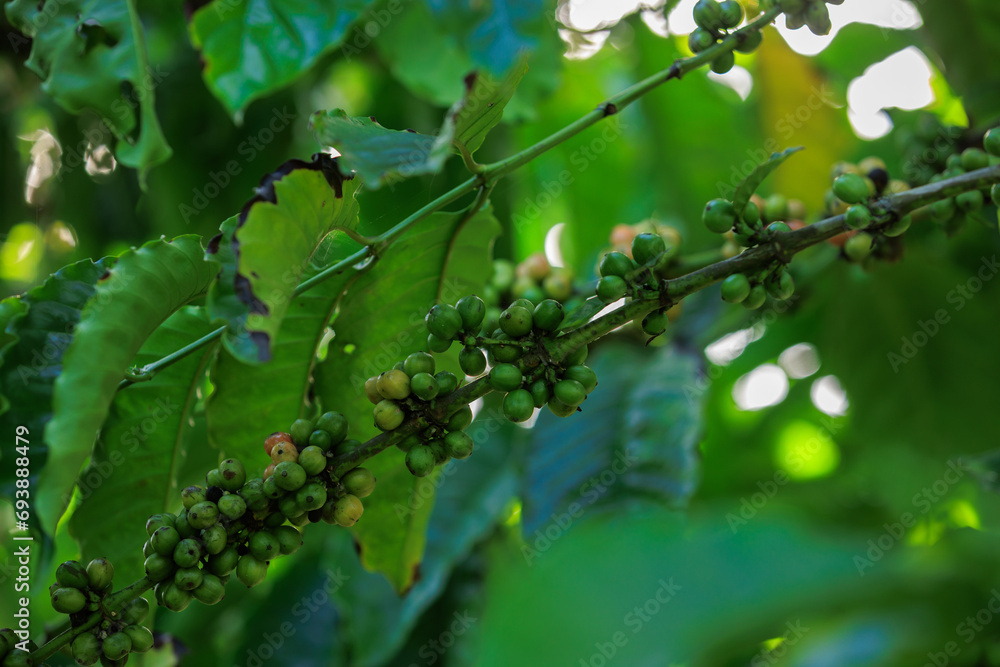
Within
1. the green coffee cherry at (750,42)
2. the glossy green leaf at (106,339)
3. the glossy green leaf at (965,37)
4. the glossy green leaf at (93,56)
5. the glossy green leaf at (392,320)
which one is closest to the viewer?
the glossy green leaf at (106,339)

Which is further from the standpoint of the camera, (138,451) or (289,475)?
(138,451)

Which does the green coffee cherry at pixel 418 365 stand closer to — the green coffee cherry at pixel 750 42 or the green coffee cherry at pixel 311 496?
the green coffee cherry at pixel 311 496

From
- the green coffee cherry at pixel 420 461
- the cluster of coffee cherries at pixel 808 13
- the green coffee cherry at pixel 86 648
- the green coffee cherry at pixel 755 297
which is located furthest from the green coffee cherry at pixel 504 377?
the cluster of coffee cherries at pixel 808 13

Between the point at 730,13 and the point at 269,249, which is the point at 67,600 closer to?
the point at 269,249

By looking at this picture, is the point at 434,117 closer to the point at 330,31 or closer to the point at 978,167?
the point at 330,31

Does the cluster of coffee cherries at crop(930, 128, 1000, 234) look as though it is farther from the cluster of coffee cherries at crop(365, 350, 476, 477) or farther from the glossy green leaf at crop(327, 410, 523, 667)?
the glossy green leaf at crop(327, 410, 523, 667)

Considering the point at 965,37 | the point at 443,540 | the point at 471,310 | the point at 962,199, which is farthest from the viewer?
the point at 443,540

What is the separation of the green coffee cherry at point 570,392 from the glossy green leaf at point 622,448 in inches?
28.2

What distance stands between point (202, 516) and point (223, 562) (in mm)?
65

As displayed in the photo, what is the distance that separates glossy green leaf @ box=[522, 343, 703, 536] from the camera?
1.67 meters

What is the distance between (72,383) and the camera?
3.01ft

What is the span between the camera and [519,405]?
0.96 metres

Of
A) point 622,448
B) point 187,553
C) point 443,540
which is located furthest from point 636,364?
point 187,553

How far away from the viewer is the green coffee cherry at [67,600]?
916 mm
